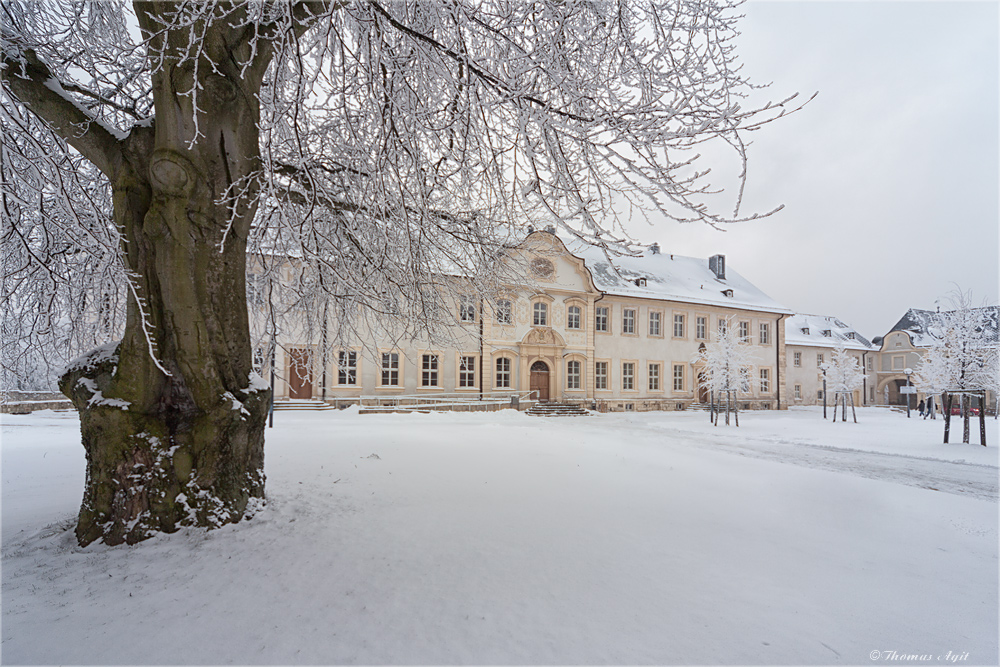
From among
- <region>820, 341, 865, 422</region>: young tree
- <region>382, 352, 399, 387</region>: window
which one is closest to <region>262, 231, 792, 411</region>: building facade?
<region>382, 352, 399, 387</region>: window

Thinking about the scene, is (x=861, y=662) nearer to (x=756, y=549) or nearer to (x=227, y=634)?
(x=756, y=549)

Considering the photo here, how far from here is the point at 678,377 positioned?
28.8 meters

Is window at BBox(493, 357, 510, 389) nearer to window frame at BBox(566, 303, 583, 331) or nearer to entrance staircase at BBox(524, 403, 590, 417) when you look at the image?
entrance staircase at BBox(524, 403, 590, 417)

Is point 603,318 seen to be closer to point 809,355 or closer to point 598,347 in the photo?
point 598,347

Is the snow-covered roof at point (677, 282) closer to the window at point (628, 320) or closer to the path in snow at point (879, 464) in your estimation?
the window at point (628, 320)

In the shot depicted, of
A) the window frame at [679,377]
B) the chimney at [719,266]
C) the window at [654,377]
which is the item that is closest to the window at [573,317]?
the window at [654,377]

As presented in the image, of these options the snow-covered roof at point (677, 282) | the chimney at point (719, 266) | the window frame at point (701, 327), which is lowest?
the window frame at point (701, 327)

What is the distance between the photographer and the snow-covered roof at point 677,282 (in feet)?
89.6

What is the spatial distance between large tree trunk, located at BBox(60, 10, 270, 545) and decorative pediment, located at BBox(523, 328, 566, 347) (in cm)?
2065

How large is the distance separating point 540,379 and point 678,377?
365 inches

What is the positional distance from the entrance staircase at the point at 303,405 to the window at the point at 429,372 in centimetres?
424

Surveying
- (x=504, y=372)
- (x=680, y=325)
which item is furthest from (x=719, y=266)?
(x=504, y=372)

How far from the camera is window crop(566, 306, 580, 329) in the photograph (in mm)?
25378

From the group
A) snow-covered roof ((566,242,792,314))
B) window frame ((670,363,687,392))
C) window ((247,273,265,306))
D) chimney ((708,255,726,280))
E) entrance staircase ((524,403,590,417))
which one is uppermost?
chimney ((708,255,726,280))
